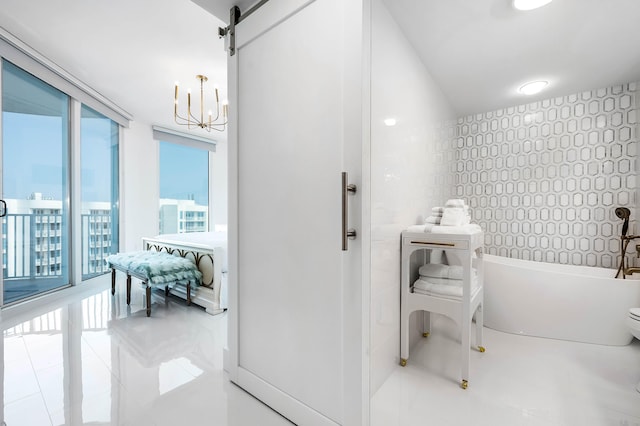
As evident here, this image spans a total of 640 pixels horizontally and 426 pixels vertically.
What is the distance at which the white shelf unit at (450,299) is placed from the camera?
171 cm

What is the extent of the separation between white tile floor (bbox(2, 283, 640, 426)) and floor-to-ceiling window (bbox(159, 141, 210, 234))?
332cm

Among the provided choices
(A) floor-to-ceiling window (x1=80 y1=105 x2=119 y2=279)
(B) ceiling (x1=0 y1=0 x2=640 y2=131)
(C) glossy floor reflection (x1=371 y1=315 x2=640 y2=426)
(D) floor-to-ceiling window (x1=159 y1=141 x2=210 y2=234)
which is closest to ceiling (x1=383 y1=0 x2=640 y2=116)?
(B) ceiling (x1=0 y1=0 x2=640 y2=131)

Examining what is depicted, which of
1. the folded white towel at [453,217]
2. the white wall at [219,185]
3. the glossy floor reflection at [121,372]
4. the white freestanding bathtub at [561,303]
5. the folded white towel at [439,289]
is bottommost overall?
the glossy floor reflection at [121,372]

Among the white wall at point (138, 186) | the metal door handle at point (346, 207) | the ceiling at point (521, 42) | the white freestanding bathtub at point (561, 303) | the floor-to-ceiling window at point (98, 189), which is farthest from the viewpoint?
the white wall at point (138, 186)

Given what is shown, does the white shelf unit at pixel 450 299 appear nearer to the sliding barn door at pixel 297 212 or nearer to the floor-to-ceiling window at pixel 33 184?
the sliding barn door at pixel 297 212

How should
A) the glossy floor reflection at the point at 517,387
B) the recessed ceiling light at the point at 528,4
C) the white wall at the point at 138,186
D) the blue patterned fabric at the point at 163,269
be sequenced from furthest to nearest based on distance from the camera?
1. the white wall at the point at 138,186
2. the blue patterned fabric at the point at 163,269
3. the recessed ceiling light at the point at 528,4
4. the glossy floor reflection at the point at 517,387

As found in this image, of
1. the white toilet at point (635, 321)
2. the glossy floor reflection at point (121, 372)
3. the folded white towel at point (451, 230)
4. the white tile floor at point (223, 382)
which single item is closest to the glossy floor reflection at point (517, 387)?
the white tile floor at point (223, 382)

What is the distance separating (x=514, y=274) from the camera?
2.45 meters

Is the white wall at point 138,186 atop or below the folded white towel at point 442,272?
atop

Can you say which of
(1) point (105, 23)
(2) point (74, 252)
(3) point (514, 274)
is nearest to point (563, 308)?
(3) point (514, 274)

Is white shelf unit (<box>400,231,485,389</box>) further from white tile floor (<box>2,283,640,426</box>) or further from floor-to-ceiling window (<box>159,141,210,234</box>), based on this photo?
floor-to-ceiling window (<box>159,141,210,234</box>)

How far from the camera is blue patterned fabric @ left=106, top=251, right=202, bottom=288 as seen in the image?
8.86 feet

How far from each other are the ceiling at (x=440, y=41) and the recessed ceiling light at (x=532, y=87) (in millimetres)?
79

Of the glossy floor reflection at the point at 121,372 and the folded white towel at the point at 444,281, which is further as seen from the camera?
the folded white towel at the point at 444,281
